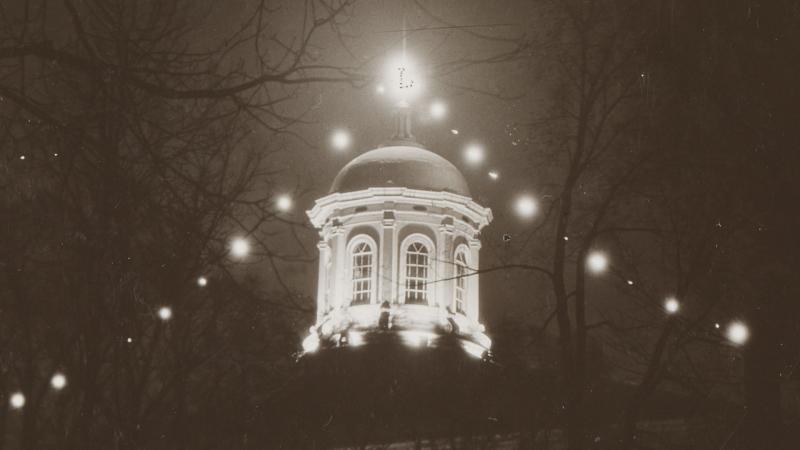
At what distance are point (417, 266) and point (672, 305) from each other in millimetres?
26701

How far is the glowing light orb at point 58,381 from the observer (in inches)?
813

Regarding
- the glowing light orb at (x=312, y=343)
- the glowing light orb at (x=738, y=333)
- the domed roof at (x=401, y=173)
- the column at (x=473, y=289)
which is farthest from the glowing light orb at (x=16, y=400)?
the column at (x=473, y=289)

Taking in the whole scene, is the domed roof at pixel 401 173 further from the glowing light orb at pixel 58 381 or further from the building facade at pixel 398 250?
Result: the glowing light orb at pixel 58 381

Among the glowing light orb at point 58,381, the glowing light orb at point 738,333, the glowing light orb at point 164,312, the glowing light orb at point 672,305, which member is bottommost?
the glowing light orb at point 738,333

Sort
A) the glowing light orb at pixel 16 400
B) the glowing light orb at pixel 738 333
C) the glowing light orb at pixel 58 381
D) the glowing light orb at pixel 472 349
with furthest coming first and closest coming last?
the glowing light orb at pixel 472 349, the glowing light orb at pixel 16 400, the glowing light orb at pixel 58 381, the glowing light orb at pixel 738 333

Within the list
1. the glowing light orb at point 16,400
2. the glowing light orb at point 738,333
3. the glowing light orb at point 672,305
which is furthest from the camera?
the glowing light orb at point 16,400

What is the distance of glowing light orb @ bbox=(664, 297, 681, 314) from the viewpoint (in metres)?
16.9

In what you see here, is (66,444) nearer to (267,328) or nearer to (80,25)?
(267,328)

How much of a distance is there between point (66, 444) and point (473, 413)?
63.1 ft

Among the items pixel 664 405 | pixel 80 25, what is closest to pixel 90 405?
pixel 80 25

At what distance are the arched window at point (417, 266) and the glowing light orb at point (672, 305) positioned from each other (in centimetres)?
2603

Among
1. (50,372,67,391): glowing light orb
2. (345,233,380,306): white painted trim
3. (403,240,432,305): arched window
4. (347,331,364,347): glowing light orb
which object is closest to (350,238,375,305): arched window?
(345,233,380,306): white painted trim

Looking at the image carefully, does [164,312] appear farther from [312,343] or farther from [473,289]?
[473,289]

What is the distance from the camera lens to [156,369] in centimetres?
1895
